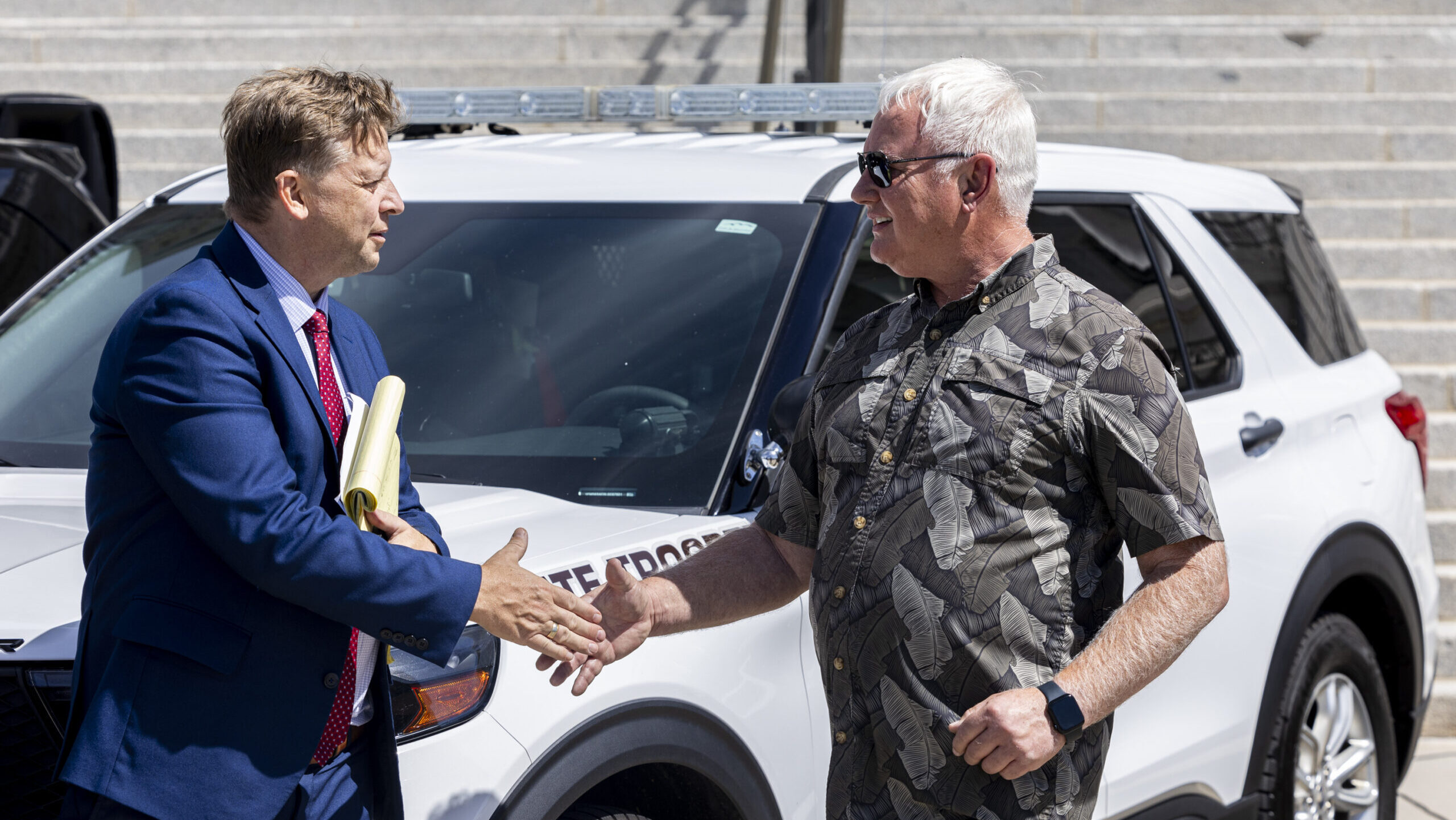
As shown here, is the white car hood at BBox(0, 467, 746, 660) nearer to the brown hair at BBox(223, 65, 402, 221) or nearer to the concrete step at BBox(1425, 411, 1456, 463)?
the brown hair at BBox(223, 65, 402, 221)

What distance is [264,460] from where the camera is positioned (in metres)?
1.79

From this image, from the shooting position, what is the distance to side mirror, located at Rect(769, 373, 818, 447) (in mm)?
2453

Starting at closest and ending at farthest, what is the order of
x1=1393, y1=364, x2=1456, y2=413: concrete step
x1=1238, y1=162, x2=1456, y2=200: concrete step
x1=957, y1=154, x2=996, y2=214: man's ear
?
x1=957, y1=154, x2=996, y2=214: man's ear, x1=1393, y1=364, x2=1456, y2=413: concrete step, x1=1238, y1=162, x2=1456, y2=200: concrete step

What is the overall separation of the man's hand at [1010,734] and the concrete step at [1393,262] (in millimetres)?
6162

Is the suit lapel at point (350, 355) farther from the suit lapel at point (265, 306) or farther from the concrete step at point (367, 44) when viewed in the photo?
the concrete step at point (367, 44)

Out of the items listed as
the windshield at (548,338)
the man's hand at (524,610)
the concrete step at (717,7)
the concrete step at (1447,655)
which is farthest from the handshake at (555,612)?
the concrete step at (717,7)

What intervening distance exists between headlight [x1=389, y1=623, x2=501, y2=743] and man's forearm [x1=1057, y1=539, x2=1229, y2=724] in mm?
802

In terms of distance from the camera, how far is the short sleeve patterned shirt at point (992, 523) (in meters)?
2.02

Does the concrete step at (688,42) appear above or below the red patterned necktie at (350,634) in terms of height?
below

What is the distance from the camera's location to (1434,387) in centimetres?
680

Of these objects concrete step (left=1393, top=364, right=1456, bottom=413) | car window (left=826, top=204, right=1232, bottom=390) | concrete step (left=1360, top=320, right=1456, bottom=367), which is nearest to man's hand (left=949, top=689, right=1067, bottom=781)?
Result: car window (left=826, top=204, right=1232, bottom=390)

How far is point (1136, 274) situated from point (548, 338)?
1530 mm

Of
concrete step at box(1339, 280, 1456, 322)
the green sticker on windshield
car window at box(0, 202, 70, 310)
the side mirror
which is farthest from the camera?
concrete step at box(1339, 280, 1456, 322)

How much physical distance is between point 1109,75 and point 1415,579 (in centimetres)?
510
